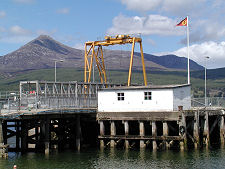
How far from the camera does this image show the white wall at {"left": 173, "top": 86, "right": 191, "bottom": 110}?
169 feet

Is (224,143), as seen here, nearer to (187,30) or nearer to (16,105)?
(187,30)

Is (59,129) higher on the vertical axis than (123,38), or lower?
lower

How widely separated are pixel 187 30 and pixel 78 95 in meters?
20.0

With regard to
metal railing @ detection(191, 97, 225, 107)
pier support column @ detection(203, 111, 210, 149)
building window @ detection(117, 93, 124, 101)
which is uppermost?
building window @ detection(117, 93, 124, 101)

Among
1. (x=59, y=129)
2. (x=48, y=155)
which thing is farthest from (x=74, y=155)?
(x=59, y=129)

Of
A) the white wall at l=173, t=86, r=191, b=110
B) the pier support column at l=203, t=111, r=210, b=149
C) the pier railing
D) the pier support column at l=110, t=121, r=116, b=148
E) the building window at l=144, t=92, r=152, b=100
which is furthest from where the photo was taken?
the pier support column at l=203, t=111, r=210, b=149

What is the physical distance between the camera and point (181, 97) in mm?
53219

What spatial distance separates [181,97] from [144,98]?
5.22 metres

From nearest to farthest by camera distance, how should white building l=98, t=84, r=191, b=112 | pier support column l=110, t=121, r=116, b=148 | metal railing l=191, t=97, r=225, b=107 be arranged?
pier support column l=110, t=121, r=116, b=148
white building l=98, t=84, r=191, b=112
metal railing l=191, t=97, r=225, b=107

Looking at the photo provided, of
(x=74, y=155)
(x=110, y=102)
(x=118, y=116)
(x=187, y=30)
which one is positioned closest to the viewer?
(x=74, y=155)

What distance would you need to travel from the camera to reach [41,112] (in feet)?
144

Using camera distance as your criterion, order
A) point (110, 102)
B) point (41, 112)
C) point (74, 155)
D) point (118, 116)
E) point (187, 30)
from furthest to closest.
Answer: point (187, 30) < point (110, 102) < point (118, 116) < point (74, 155) < point (41, 112)

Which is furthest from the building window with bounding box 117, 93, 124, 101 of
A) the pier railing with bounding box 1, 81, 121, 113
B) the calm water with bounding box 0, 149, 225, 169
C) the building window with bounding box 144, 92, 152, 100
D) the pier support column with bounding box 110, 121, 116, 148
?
the calm water with bounding box 0, 149, 225, 169

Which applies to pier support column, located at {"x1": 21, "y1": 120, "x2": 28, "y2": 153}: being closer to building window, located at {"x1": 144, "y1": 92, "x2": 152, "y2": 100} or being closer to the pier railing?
the pier railing
